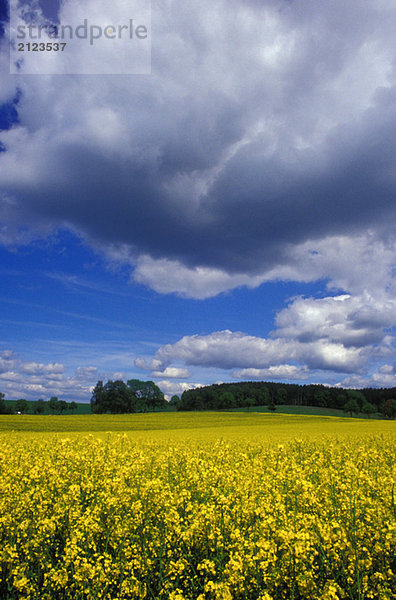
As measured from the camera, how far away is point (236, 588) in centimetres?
443

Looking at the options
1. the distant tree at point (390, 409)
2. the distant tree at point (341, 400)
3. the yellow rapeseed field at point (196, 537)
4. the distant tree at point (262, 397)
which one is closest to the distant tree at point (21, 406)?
the distant tree at point (262, 397)

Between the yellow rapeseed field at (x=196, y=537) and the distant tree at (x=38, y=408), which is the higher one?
the yellow rapeseed field at (x=196, y=537)

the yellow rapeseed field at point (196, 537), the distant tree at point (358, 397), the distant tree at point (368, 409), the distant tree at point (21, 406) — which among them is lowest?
the distant tree at point (368, 409)

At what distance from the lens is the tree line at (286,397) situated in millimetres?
108781

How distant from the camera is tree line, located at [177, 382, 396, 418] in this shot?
109m

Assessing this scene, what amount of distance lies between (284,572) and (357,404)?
388 ft

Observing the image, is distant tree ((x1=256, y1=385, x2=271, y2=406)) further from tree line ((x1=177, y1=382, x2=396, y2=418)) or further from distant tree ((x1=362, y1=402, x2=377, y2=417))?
distant tree ((x1=362, y1=402, x2=377, y2=417))

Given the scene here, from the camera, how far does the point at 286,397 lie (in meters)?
131

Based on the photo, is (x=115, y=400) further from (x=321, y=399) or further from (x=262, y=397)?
(x=321, y=399)

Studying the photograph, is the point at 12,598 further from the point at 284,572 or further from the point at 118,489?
the point at 284,572

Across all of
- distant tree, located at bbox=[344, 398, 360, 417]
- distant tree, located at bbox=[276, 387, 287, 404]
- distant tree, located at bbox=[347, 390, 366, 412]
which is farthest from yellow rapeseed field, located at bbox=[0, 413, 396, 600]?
distant tree, located at bbox=[276, 387, 287, 404]

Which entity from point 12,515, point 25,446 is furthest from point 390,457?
point 25,446

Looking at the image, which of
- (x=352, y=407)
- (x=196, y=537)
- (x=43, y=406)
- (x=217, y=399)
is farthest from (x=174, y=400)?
(x=196, y=537)

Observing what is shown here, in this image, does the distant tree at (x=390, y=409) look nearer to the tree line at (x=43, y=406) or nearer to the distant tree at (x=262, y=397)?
the distant tree at (x=262, y=397)
